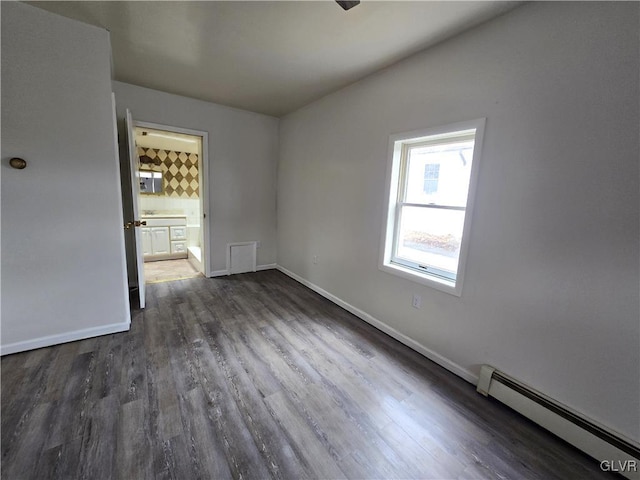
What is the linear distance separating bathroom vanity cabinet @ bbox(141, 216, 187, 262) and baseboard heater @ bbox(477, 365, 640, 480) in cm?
519

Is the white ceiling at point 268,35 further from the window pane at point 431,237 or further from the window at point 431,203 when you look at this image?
the window pane at point 431,237

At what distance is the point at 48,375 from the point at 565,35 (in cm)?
390

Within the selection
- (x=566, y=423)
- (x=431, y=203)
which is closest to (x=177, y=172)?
(x=431, y=203)

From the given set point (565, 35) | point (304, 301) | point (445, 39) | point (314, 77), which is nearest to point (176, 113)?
point (314, 77)

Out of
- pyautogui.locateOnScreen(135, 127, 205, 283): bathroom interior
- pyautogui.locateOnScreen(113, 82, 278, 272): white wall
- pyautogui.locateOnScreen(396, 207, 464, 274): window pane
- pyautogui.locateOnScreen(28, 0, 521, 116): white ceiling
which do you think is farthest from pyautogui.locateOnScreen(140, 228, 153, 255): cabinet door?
pyautogui.locateOnScreen(396, 207, 464, 274): window pane

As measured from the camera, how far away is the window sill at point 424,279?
2.06m

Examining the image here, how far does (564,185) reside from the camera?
149 cm

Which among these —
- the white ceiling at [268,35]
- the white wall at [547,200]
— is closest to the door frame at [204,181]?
the white ceiling at [268,35]

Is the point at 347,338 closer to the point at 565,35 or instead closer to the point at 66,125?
the point at 565,35

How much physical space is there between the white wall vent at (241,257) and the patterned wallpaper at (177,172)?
2.16 m

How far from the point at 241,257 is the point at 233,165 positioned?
1463 mm

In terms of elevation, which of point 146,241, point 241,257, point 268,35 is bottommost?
point 241,257

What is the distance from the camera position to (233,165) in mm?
4043

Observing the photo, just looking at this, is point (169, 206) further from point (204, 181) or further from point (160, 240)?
point (204, 181)
